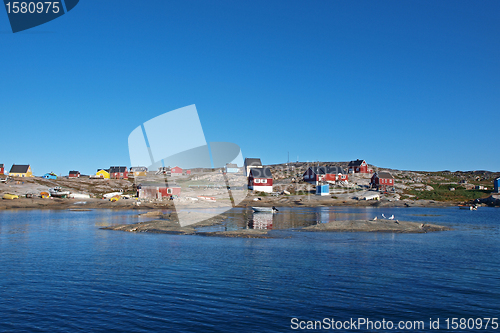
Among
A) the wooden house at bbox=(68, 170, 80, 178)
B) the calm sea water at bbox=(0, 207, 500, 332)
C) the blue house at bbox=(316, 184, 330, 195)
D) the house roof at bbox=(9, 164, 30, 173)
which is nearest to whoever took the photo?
the calm sea water at bbox=(0, 207, 500, 332)

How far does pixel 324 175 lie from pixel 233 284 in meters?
99.2

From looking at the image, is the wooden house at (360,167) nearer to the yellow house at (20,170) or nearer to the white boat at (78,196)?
the white boat at (78,196)

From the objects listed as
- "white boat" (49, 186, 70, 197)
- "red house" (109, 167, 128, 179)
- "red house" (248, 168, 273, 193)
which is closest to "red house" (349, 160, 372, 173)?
"red house" (248, 168, 273, 193)

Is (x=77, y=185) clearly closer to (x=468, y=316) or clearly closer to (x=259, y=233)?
(x=259, y=233)

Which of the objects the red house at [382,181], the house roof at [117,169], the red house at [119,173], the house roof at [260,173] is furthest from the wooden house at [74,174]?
Result: the red house at [382,181]

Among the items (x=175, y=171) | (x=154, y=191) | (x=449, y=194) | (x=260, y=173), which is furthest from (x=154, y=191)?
(x=449, y=194)

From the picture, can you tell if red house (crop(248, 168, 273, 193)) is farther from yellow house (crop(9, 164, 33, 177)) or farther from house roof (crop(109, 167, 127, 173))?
yellow house (crop(9, 164, 33, 177))

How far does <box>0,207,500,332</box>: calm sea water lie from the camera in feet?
45.3

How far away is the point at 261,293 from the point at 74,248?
19.3 m

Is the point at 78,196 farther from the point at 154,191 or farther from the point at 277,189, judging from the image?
the point at 277,189

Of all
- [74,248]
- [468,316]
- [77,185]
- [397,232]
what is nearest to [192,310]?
[468,316]

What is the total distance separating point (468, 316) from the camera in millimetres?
14109

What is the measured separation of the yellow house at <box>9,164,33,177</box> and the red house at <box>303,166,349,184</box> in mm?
108075

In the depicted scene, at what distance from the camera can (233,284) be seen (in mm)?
18359
